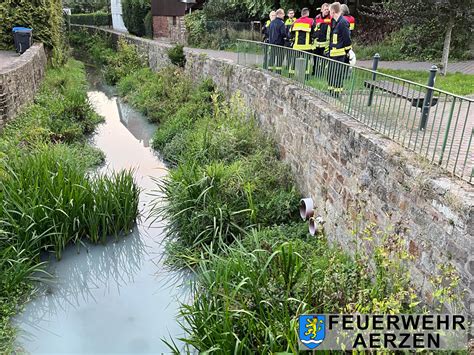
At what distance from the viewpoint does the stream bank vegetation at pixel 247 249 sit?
4320 millimetres

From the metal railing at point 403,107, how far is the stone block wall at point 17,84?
18.4 feet

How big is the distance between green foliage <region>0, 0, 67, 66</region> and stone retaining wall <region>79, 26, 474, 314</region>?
455 inches

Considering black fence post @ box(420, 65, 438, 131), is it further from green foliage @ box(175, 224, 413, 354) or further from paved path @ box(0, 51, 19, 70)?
paved path @ box(0, 51, 19, 70)

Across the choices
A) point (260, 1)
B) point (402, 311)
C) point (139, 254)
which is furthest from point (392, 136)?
point (260, 1)

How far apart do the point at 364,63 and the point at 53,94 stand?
8979 millimetres

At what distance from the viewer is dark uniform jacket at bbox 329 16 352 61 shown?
25.1ft

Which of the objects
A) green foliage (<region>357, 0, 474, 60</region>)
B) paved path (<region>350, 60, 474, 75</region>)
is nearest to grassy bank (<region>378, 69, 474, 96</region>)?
paved path (<region>350, 60, 474, 75</region>)

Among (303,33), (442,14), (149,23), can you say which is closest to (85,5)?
(149,23)

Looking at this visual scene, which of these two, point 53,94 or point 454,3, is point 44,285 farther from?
point 454,3

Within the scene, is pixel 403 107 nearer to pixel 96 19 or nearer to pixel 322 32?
pixel 322 32

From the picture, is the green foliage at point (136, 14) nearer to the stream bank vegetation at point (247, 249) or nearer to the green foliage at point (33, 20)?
the green foliage at point (33, 20)

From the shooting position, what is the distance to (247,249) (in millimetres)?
6246

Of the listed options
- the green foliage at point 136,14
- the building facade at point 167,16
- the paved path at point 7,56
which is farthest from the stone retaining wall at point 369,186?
the green foliage at point 136,14

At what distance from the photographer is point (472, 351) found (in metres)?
3.29
